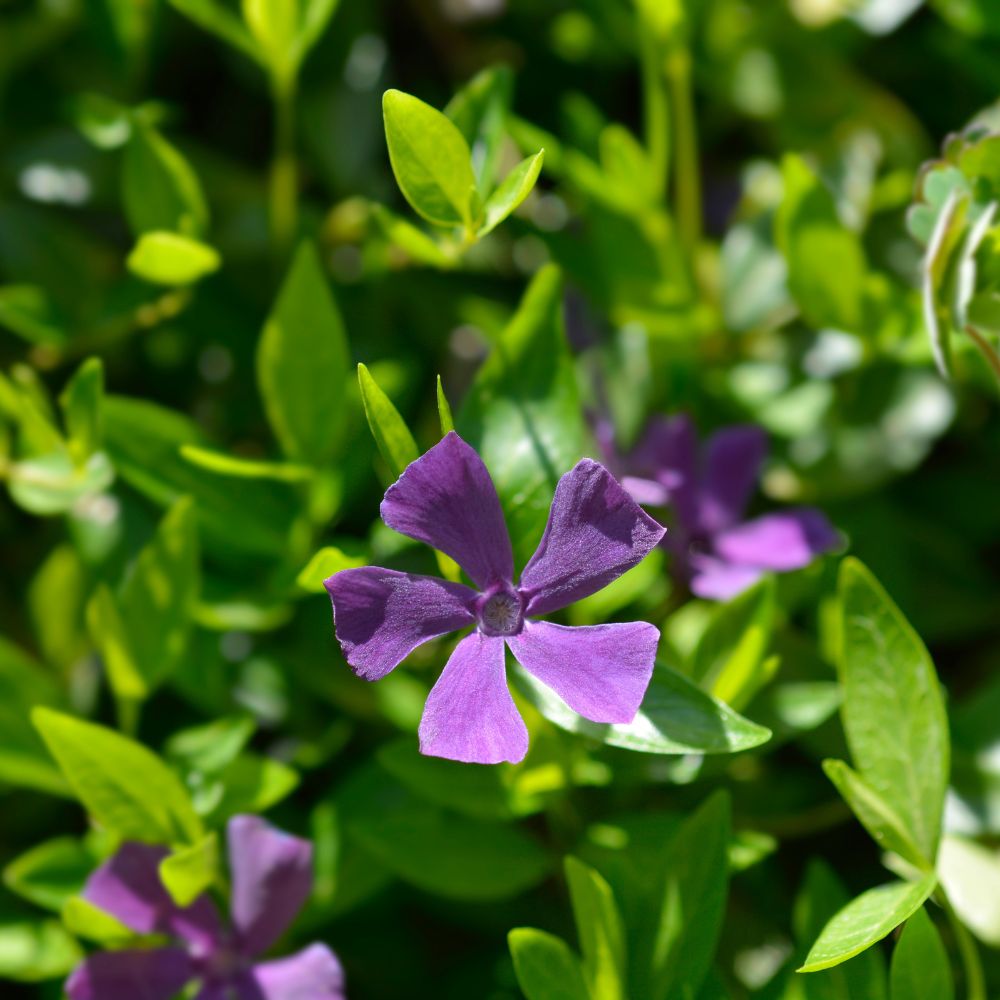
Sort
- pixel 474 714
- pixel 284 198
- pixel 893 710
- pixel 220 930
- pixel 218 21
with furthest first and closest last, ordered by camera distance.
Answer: pixel 284 198
pixel 218 21
pixel 220 930
pixel 893 710
pixel 474 714

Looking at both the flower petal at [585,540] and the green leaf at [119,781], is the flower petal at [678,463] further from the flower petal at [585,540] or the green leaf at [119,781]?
the green leaf at [119,781]

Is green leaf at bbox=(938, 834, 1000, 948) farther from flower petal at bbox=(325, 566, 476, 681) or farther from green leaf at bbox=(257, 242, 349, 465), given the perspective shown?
green leaf at bbox=(257, 242, 349, 465)

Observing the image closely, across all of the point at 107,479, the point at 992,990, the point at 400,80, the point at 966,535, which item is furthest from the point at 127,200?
the point at 992,990

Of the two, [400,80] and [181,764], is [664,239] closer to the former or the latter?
[400,80]

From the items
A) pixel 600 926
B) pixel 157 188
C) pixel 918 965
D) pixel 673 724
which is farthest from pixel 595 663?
pixel 157 188

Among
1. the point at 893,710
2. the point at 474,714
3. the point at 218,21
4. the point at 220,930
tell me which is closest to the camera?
the point at 474,714

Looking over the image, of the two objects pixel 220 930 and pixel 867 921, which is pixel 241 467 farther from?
pixel 867 921
